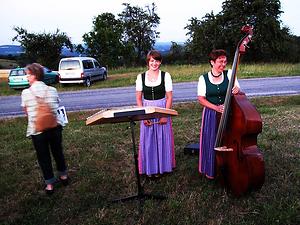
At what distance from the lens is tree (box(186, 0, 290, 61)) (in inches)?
1704

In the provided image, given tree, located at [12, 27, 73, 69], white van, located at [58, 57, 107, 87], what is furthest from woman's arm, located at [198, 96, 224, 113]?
tree, located at [12, 27, 73, 69]

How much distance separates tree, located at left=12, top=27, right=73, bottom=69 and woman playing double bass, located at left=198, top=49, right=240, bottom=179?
27.8 metres

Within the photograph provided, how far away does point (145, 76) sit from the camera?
490 centimetres

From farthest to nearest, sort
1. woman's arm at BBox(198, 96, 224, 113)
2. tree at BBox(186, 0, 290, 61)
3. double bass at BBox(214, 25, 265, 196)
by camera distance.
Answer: tree at BBox(186, 0, 290, 61) → woman's arm at BBox(198, 96, 224, 113) → double bass at BBox(214, 25, 265, 196)

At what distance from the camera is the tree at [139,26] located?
5666 centimetres

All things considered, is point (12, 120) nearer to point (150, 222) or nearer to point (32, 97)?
point (32, 97)

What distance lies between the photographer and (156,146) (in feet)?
16.5

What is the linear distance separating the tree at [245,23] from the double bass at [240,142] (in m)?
40.3

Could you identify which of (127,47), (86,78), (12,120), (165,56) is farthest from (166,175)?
(165,56)

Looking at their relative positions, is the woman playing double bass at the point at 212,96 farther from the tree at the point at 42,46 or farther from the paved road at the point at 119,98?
the tree at the point at 42,46

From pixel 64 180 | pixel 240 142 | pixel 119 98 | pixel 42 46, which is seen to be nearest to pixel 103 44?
pixel 42 46

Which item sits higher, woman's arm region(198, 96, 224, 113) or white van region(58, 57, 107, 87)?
woman's arm region(198, 96, 224, 113)

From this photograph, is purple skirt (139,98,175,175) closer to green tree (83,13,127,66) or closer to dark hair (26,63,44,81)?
dark hair (26,63,44,81)

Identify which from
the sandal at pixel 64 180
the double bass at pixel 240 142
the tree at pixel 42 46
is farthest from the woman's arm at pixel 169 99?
the tree at pixel 42 46
